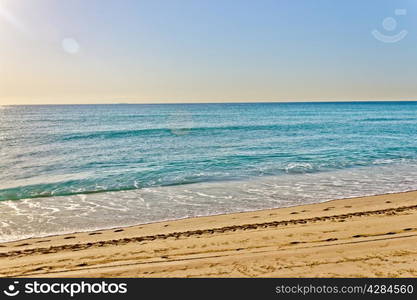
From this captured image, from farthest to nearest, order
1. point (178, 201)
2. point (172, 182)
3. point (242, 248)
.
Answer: point (172, 182)
point (178, 201)
point (242, 248)

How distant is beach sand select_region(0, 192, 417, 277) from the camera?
6188 mm

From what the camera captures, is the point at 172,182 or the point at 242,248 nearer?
the point at 242,248

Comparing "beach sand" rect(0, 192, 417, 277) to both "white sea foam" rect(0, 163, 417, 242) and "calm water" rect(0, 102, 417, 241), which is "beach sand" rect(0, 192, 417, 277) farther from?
"calm water" rect(0, 102, 417, 241)

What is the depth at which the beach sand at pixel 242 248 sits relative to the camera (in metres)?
6.19

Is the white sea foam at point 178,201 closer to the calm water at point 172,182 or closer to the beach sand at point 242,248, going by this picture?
the calm water at point 172,182

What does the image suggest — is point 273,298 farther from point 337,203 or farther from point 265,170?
point 265,170


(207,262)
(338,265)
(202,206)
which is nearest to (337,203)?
(202,206)

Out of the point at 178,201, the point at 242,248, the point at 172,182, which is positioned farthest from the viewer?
the point at 172,182

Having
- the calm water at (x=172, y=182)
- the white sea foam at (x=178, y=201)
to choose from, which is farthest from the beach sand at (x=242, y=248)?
the calm water at (x=172, y=182)

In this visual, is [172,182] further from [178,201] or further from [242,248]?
[242,248]

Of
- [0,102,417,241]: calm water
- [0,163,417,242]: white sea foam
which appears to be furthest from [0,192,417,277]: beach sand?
[0,102,417,241]: calm water

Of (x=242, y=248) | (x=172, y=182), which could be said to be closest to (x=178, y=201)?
(x=172, y=182)

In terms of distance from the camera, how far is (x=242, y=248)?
7406 millimetres

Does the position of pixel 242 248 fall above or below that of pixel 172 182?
below
